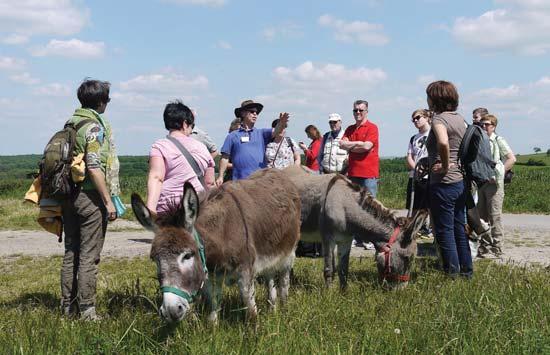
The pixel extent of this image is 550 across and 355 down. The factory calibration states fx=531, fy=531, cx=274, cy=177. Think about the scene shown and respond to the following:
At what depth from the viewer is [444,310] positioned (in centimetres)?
420

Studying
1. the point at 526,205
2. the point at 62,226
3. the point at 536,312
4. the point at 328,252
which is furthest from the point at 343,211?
the point at 526,205

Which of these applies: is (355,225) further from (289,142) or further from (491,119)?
(491,119)

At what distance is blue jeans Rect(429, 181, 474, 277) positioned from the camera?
5.72 metres

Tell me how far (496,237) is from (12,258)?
7.90 metres

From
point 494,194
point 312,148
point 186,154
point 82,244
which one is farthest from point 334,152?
point 82,244

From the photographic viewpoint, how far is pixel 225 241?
405cm

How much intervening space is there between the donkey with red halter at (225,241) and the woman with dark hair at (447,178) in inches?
60.3

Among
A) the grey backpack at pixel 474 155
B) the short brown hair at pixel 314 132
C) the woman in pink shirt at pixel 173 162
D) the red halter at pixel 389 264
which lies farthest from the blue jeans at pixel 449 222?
the short brown hair at pixel 314 132

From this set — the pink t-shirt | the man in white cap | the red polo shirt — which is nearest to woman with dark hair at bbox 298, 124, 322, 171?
the man in white cap

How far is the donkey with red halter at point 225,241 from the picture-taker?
331 centimetres

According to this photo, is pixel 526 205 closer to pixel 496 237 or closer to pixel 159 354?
pixel 496 237

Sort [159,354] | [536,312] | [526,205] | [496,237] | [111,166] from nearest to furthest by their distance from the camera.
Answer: [159,354] → [536,312] → [111,166] → [496,237] → [526,205]

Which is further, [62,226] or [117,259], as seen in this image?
[117,259]

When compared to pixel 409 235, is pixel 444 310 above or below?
below
